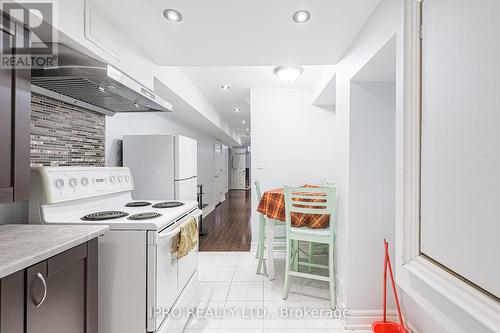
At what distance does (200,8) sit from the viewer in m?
1.49

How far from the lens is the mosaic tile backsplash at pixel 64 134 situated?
157 centimetres

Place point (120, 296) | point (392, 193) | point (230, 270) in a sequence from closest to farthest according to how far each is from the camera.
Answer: point (120, 296) → point (392, 193) → point (230, 270)

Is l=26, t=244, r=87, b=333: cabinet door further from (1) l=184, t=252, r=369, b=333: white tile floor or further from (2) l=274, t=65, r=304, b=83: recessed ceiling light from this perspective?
(2) l=274, t=65, r=304, b=83: recessed ceiling light

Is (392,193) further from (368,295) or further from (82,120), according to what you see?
(82,120)

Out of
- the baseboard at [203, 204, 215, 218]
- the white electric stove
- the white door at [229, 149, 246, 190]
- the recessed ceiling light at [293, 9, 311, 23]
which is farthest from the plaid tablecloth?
the white door at [229, 149, 246, 190]

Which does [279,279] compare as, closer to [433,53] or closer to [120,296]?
[120,296]

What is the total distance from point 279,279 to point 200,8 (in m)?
2.66

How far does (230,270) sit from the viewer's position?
9.80 feet

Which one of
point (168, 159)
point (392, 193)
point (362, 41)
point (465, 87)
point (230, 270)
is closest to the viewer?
point (465, 87)

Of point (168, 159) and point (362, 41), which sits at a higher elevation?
point (362, 41)

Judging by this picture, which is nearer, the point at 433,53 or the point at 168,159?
the point at 433,53

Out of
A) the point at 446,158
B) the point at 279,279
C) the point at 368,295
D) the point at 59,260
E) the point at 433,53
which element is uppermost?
the point at 433,53

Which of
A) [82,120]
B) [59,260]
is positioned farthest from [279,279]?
[82,120]

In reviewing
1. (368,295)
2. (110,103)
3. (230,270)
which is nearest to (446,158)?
(368,295)
